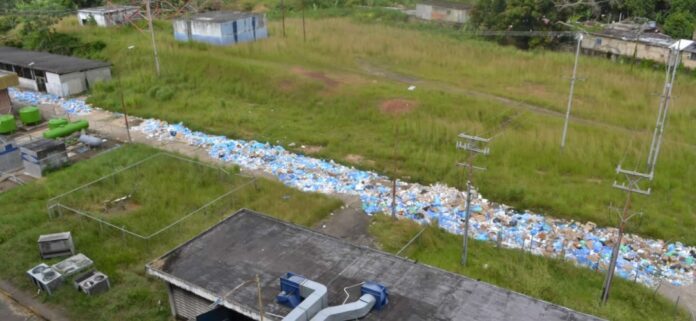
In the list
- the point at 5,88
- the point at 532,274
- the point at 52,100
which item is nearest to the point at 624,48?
the point at 532,274

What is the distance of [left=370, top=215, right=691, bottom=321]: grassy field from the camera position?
1340cm

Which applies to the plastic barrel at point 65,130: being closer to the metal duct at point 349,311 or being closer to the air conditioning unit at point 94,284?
the air conditioning unit at point 94,284

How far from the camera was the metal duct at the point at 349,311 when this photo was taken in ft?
34.6

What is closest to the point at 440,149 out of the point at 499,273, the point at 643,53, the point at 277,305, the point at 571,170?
the point at 571,170

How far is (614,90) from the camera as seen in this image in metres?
28.7

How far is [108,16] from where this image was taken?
143 ft

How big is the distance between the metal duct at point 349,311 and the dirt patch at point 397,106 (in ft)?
53.5

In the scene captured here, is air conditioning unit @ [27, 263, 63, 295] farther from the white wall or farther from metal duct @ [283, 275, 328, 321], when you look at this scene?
the white wall

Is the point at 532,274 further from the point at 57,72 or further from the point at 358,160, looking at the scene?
the point at 57,72

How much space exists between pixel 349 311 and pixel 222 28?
31.1 metres

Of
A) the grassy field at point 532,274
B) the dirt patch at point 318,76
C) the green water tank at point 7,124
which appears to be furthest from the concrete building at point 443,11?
the green water tank at point 7,124

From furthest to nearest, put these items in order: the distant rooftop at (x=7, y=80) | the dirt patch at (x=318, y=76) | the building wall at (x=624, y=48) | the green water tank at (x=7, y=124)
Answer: the building wall at (x=624, y=48), the dirt patch at (x=318, y=76), the distant rooftop at (x=7, y=80), the green water tank at (x=7, y=124)

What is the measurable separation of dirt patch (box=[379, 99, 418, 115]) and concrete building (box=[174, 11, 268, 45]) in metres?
16.3

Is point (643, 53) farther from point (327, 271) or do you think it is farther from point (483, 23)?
point (327, 271)
